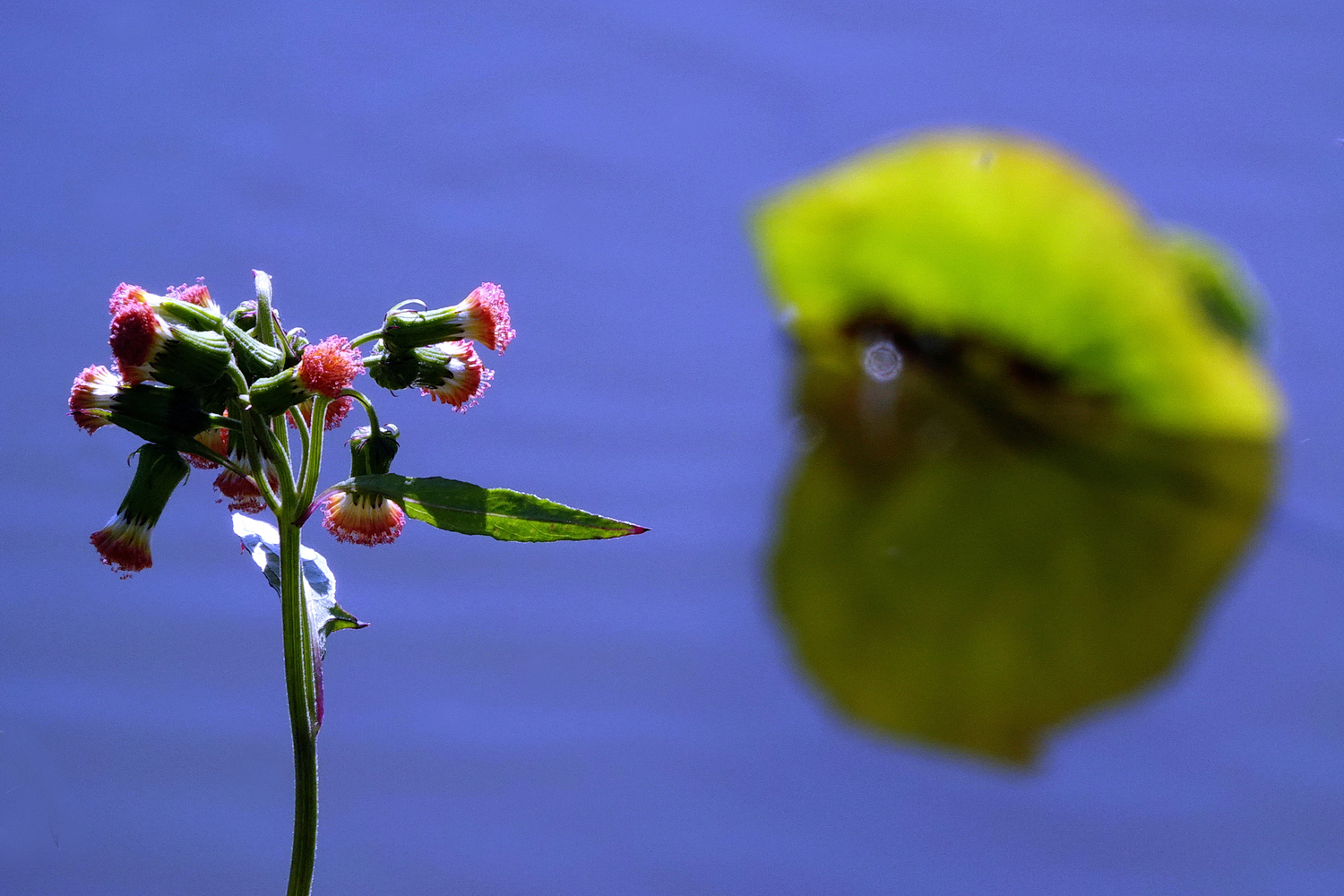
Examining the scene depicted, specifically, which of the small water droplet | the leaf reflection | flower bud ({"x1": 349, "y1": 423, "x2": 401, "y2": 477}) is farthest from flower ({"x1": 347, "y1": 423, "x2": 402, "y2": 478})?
the small water droplet

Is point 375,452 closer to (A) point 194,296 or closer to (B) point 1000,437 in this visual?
(A) point 194,296

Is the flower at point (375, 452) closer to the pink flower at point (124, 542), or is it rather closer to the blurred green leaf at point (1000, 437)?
the pink flower at point (124, 542)

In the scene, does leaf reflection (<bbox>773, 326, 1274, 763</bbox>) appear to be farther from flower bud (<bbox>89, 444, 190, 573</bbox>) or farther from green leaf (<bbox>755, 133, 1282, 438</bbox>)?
flower bud (<bbox>89, 444, 190, 573</bbox>)

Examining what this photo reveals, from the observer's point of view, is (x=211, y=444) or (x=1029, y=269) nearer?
(x=211, y=444)

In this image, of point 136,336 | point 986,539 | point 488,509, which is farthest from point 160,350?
point 986,539

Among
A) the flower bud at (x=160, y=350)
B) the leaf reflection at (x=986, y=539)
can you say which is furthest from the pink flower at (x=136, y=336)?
the leaf reflection at (x=986, y=539)

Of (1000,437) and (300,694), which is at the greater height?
(1000,437)

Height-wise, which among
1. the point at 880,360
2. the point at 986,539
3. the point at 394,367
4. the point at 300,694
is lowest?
the point at 300,694
